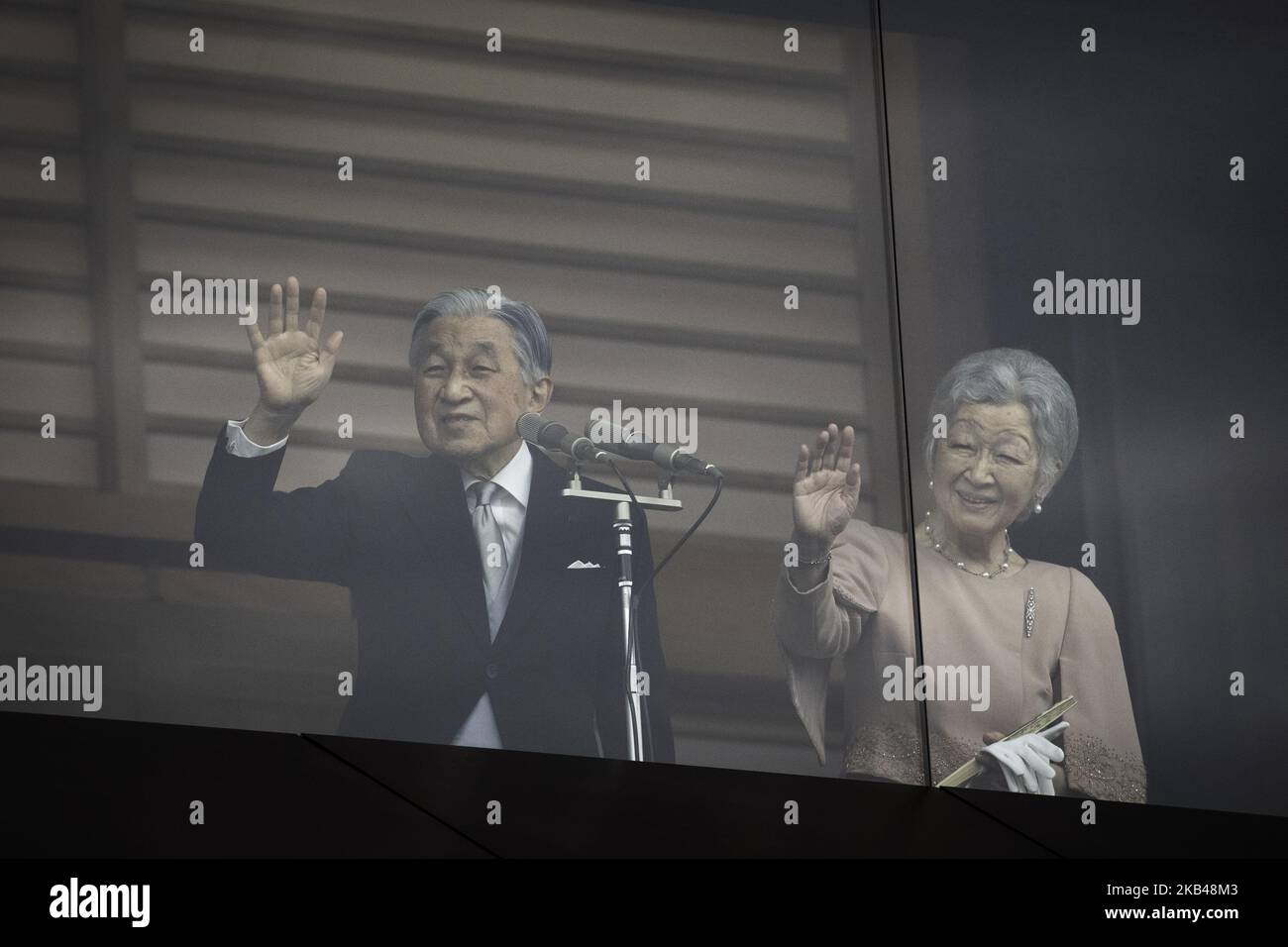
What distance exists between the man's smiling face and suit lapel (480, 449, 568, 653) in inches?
4.0

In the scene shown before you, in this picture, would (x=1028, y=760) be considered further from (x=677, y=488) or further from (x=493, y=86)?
(x=493, y=86)

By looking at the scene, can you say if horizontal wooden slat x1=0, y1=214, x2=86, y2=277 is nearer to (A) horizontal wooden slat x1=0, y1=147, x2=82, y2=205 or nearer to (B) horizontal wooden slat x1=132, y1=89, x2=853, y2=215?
(A) horizontal wooden slat x1=0, y1=147, x2=82, y2=205

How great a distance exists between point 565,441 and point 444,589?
0.46m

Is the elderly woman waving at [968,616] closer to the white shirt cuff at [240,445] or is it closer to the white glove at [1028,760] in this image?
the white glove at [1028,760]

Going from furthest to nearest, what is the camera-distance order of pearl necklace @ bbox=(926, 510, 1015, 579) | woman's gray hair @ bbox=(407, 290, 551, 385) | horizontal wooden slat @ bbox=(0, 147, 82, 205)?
pearl necklace @ bbox=(926, 510, 1015, 579) < woman's gray hair @ bbox=(407, 290, 551, 385) < horizontal wooden slat @ bbox=(0, 147, 82, 205)

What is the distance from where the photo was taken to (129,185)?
365 cm

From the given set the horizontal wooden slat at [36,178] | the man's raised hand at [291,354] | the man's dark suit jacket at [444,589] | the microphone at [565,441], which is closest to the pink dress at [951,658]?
the man's dark suit jacket at [444,589]

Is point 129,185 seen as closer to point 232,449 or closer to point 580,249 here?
point 232,449

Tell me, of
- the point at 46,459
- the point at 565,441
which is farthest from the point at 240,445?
the point at 565,441

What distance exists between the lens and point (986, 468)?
153 inches

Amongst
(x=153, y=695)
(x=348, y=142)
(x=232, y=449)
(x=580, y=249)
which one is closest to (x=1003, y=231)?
(x=580, y=249)

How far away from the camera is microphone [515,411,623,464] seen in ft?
12.2

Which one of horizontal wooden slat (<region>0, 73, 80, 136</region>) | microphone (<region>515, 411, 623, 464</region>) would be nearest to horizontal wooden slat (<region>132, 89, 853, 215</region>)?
horizontal wooden slat (<region>0, 73, 80, 136</region>)
